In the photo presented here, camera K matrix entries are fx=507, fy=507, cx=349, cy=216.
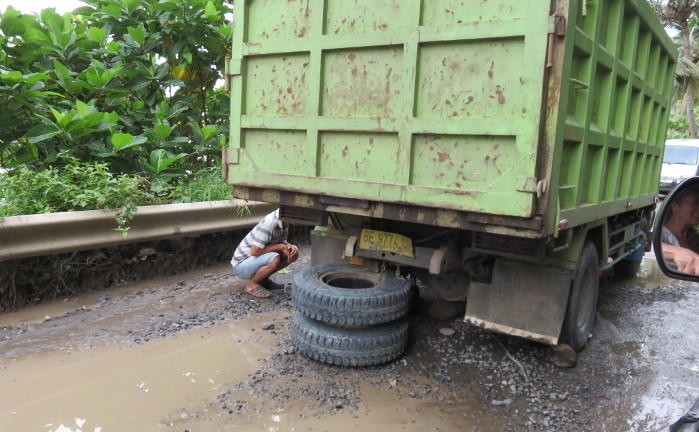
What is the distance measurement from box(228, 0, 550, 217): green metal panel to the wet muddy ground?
1.17m

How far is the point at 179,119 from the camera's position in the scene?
6.17m

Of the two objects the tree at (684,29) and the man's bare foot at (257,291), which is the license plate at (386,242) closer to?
the man's bare foot at (257,291)

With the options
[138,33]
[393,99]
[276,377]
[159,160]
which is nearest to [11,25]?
[138,33]

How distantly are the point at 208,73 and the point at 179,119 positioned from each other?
92 centimetres

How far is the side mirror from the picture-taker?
5.21 ft

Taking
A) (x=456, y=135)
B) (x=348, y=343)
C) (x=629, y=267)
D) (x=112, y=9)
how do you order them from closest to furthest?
(x=456, y=135)
(x=348, y=343)
(x=112, y=9)
(x=629, y=267)

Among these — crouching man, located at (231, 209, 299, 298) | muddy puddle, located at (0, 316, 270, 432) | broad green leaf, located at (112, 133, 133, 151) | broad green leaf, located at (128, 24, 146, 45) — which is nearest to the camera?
muddy puddle, located at (0, 316, 270, 432)

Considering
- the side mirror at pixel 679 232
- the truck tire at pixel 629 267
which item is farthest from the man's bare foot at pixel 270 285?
the truck tire at pixel 629 267

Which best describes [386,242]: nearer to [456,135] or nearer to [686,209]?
[456,135]

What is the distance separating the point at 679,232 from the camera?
1.64 m


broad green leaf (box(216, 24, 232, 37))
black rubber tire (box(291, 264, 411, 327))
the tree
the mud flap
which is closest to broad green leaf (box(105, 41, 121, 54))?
broad green leaf (box(216, 24, 232, 37))

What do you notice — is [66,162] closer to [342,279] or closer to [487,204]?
[342,279]

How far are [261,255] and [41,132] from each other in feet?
7.44

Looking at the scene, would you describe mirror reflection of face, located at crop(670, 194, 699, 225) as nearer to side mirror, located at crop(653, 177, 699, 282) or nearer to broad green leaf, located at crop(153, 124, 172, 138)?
side mirror, located at crop(653, 177, 699, 282)
